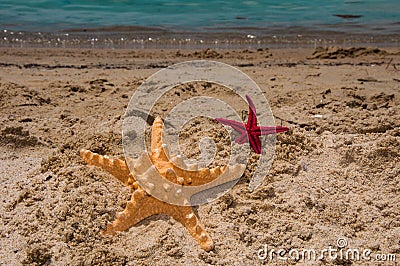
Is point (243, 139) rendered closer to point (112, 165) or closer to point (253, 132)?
point (253, 132)

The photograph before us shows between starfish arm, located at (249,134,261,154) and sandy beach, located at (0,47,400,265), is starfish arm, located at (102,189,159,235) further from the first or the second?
starfish arm, located at (249,134,261,154)

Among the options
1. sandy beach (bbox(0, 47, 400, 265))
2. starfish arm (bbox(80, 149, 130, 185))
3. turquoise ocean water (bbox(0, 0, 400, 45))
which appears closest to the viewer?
sandy beach (bbox(0, 47, 400, 265))

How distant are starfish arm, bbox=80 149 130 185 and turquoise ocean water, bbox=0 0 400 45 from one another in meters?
7.64

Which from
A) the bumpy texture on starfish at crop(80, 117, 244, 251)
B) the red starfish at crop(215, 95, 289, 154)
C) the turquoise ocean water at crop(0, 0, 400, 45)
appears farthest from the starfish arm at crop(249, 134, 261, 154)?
the turquoise ocean water at crop(0, 0, 400, 45)

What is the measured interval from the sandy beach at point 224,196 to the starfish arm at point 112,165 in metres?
0.09

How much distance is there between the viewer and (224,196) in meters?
3.12

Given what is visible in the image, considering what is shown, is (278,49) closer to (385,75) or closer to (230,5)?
(385,75)

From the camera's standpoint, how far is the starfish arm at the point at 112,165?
3.16 meters

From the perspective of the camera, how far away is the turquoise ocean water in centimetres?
1099

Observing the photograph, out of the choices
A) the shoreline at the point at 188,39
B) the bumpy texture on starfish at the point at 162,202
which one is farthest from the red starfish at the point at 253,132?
the shoreline at the point at 188,39

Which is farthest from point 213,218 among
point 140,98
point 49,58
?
point 49,58

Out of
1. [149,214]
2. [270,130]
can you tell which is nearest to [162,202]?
[149,214]

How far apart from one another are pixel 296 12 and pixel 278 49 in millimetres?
5855

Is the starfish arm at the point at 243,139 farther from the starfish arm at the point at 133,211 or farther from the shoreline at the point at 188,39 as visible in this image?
the shoreline at the point at 188,39
